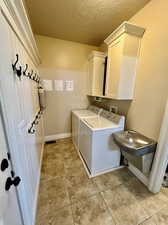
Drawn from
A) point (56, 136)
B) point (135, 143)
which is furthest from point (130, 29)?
point (56, 136)

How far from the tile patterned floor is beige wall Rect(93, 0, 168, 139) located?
888 mm

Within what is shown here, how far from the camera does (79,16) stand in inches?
71.6

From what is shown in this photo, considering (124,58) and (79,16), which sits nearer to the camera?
(124,58)

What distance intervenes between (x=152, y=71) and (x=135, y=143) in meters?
1.08

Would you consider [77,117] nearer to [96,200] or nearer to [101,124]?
[101,124]

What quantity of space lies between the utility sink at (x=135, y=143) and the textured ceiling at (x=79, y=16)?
202 centimetres

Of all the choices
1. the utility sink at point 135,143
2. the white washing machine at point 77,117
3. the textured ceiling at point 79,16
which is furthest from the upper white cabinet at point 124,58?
the white washing machine at point 77,117

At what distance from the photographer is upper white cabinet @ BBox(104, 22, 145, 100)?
151 cm

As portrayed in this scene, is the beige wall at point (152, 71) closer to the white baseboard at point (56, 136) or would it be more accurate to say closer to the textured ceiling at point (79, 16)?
the textured ceiling at point (79, 16)

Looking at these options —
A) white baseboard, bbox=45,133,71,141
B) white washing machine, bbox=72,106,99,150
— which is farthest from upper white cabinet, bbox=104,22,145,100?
white baseboard, bbox=45,133,71,141

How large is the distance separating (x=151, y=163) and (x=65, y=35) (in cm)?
313

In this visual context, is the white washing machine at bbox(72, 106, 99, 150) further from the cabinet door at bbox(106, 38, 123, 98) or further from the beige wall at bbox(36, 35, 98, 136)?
the cabinet door at bbox(106, 38, 123, 98)

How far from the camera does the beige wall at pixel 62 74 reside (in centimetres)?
254

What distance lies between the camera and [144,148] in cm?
134
